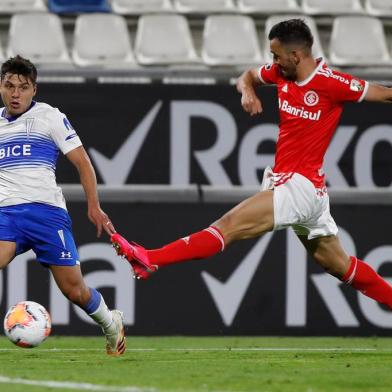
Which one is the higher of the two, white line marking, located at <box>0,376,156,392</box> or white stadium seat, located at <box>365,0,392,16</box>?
white stadium seat, located at <box>365,0,392,16</box>

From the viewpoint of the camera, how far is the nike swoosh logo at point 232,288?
10.2m

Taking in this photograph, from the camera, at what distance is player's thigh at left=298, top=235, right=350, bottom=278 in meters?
7.55

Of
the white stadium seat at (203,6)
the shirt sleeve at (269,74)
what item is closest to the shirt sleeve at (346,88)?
the shirt sleeve at (269,74)

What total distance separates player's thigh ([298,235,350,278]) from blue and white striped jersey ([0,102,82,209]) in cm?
177

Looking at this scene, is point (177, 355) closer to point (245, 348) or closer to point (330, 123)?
point (245, 348)

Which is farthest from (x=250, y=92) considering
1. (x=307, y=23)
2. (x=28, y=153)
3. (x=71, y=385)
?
(x=307, y=23)

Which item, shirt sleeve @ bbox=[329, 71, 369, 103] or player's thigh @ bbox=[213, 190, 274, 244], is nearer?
player's thigh @ bbox=[213, 190, 274, 244]

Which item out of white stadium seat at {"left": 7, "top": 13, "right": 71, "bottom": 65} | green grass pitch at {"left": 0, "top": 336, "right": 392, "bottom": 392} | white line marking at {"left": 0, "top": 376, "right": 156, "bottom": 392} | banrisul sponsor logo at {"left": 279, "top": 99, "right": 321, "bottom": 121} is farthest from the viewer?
white stadium seat at {"left": 7, "top": 13, "right": 71, "bottom": 65}

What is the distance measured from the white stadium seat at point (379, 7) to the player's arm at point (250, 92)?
5156 millimetres

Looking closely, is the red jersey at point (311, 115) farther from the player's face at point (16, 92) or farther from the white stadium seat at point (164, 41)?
the white stadium seat at point (164, 41)

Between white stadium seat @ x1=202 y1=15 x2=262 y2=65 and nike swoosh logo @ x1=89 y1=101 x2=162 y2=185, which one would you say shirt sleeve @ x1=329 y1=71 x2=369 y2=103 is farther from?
white stadium seat @ x1=202 y1=15 x2=262 y2=65

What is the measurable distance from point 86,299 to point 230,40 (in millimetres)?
5263

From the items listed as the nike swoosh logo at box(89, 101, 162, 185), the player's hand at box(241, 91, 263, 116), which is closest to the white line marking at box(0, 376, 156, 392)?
the player's hand at box(241, 91, 263, 116)

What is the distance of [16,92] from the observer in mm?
7023
